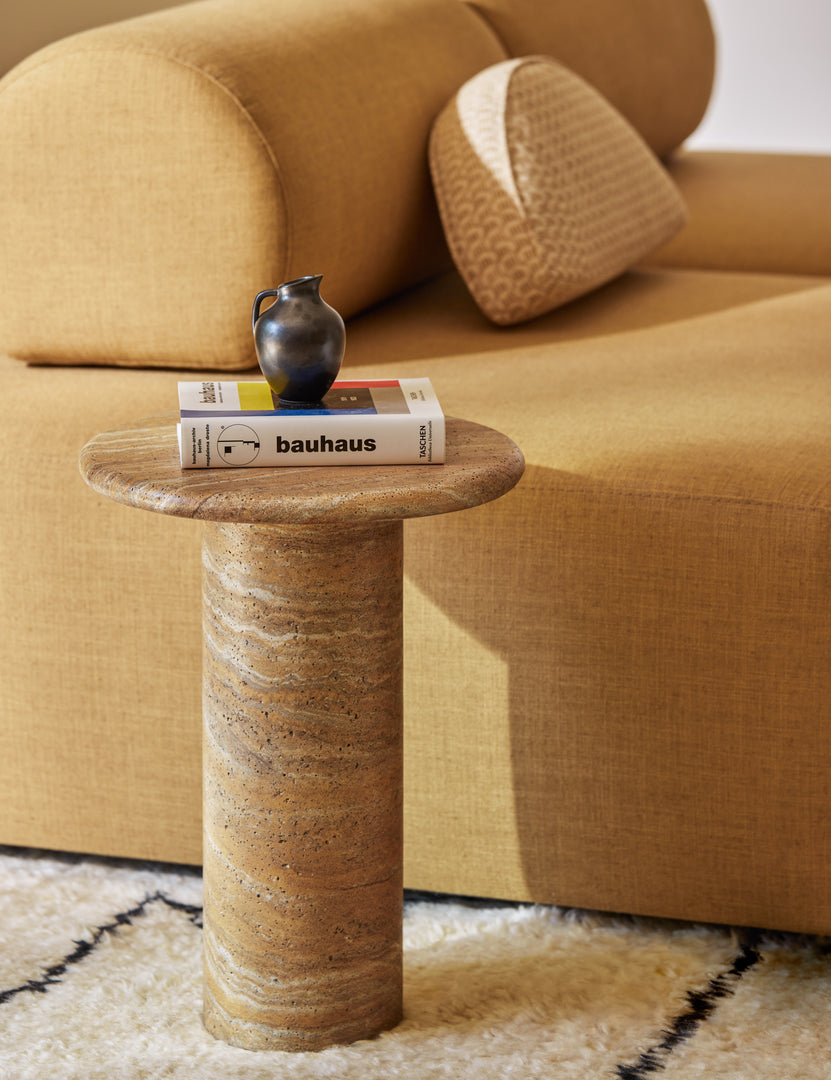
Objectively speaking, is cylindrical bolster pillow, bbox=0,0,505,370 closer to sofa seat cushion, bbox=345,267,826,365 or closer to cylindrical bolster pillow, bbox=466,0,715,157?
sofa seat cushion, bbox=345,267,826,365

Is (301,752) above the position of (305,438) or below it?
below

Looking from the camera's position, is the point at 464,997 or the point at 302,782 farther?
the point at 464,997

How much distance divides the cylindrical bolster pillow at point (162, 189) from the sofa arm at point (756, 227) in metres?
1.09

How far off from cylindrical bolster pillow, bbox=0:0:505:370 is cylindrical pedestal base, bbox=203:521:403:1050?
0.46 metres

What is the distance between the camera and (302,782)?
1016 millimetres

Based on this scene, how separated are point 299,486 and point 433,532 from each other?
11.8 inches

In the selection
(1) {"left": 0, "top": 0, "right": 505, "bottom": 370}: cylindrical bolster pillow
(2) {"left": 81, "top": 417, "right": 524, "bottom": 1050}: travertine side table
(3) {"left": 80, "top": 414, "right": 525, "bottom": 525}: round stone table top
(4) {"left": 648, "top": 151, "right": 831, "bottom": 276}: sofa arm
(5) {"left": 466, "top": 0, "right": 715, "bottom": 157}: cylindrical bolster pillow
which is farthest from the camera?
(4) {"left": 648, "top": 151, "right": 831, "bottom": 276}: sofa arm

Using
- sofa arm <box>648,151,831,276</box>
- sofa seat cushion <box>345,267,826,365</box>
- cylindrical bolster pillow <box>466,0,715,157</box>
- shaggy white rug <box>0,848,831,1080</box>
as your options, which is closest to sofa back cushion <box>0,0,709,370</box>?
sofa seat cushion <box>345,267,826,365</box>

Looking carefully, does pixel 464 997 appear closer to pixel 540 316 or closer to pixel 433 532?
pixel 433 532

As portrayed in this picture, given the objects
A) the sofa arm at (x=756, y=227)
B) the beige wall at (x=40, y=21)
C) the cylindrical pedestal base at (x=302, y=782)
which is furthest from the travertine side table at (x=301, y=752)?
the sofa arm at (x=756, y=227)

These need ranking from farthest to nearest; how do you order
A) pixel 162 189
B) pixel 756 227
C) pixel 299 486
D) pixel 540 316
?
pixel 756 227 → pixel 540 316 → pixel 162 189 → pixel 299 486

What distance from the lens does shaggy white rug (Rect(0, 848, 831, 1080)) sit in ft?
3.44

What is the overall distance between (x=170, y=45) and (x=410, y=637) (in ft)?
2.17

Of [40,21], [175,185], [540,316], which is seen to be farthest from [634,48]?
[175,185]
